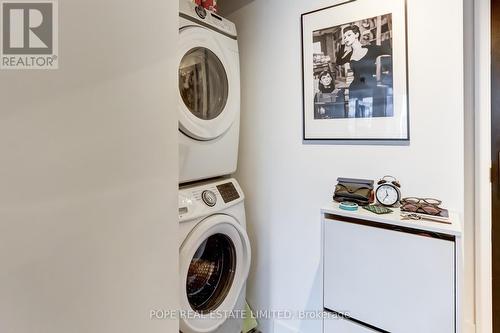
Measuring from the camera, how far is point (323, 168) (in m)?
1.73

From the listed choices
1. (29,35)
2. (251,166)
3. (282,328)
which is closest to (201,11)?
(251,166)

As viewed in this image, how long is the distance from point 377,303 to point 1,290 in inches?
49.7

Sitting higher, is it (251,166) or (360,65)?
(360,65)

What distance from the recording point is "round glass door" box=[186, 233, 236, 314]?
1.62 metres

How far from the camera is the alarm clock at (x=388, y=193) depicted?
1.43 meters

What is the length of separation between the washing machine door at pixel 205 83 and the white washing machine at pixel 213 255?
332 millimetres

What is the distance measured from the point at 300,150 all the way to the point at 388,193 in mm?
572

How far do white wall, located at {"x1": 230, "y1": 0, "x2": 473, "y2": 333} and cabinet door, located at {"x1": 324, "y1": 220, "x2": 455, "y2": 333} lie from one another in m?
0.37

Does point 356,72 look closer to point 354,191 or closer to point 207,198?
point 354,191

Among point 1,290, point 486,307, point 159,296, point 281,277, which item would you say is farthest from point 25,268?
point 486,307

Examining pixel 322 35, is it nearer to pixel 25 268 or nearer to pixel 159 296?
pixel 159 296

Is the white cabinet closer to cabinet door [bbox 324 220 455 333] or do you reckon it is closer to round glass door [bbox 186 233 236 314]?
cabinet door [bbox 324 220 455 333]

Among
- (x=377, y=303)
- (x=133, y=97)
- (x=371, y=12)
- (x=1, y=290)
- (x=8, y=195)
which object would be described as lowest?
(x=377, y=303)

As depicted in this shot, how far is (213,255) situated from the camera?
1.73 meters
